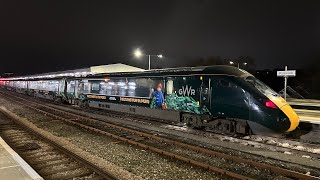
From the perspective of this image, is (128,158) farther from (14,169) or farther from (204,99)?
(204,99)

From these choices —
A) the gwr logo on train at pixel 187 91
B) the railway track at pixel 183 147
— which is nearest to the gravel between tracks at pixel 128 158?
the railway track at pixel 183 147

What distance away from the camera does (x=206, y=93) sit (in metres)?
14.6

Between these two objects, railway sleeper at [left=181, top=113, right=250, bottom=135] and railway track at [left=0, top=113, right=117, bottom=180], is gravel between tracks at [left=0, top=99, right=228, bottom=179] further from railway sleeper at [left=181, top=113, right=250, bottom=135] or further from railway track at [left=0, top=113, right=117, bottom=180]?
railway sleeper at [left=181, top=113, right=250, bottom=135]

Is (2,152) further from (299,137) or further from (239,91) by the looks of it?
(299,137)

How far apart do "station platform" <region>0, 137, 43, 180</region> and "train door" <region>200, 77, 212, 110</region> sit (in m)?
8.78

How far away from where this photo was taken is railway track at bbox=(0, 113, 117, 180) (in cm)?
820

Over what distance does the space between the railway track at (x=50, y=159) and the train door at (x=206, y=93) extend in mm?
6953

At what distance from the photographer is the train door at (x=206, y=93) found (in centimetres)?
1440

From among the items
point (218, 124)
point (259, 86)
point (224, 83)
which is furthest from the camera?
point (218, 124)

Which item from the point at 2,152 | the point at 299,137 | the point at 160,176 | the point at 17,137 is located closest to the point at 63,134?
the point at 17,137

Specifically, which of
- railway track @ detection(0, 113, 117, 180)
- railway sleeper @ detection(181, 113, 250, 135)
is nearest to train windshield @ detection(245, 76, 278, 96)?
railway sleeper @ detection(181, 113, 250, 135)

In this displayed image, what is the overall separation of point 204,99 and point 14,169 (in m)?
9.35

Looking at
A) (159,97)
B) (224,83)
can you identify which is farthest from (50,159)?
(159,97)

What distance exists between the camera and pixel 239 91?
42.5 ft
